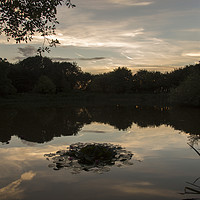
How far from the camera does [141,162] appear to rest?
9266 millimetres

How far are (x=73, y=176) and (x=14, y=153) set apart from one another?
4349 mm

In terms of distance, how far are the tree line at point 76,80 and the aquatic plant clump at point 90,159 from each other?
3142 centimetres

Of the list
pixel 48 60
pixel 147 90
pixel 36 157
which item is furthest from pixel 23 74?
pixel 36 157

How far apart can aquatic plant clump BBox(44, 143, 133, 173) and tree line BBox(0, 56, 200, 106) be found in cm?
3142

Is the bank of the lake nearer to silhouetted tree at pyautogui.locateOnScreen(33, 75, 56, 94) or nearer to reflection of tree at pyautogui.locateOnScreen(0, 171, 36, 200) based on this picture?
silhouetted tree at pyautogui.locateOnScreen(33, 75, 56, 94)

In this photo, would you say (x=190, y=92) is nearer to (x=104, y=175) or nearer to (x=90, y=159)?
(x=90, y=159)

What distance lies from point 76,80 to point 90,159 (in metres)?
78.9

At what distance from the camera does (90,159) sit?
885cm

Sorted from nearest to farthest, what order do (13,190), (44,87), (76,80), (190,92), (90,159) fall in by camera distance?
(13,190) < (90,159) < (190,92) < (44,87) < (76,80)

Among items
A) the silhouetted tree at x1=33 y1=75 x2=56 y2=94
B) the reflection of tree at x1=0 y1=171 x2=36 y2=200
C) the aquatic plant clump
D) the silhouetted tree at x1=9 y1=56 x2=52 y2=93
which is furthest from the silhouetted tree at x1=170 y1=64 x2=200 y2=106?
the silhouetted tree at x1=9 y1=56 x2=52 y2=93

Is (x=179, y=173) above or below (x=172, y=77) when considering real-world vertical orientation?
below

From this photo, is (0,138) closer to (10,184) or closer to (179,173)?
(10,184)

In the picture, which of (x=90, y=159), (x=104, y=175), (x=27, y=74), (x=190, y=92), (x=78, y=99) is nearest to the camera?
(x=104, y=175)

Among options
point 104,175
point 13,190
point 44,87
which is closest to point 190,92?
point 104,175
